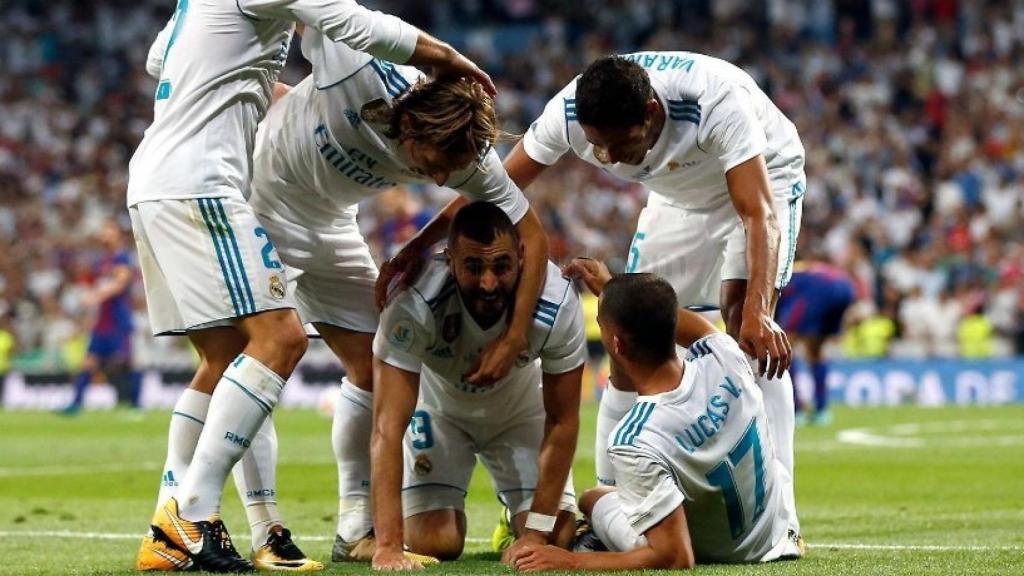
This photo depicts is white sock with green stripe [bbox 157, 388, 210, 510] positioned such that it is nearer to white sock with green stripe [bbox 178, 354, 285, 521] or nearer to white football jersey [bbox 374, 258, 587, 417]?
white sock with green stripe [bbox 178, 354, 285, 521]

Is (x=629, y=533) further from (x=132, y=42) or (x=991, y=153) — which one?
(x=132, y=42)

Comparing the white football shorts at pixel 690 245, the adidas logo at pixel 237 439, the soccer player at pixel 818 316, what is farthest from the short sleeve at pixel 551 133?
the soccer player at pixel 818 316

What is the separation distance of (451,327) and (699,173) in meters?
1.27

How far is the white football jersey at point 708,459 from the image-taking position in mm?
5297

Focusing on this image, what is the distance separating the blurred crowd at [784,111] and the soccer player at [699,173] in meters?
12.6

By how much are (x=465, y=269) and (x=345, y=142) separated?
67 cm

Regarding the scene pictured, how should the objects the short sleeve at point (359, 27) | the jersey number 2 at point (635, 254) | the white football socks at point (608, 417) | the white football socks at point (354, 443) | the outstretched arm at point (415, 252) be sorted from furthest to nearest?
the jersey number 2 at point (635, 254) < the white football socks at point (608, 417) < the white football socks at point (354, 443) < the outstretched arm at point (415, 252) < the short sleeve at point (359, 27)

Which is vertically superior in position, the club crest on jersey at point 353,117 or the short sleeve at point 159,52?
Result: the short sleeve at point 159,52

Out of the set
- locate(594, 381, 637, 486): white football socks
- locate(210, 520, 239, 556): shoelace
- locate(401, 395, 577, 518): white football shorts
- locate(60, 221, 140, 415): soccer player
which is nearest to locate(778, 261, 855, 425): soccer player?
locate(60, 221, 140, 415): soccer player

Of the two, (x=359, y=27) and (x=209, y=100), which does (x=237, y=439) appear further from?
(x=359, y=27)

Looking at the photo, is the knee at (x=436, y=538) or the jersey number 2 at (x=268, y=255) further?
the knee at (x=436, y=538)

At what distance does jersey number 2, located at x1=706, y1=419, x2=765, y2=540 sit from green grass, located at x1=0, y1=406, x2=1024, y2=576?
176mm

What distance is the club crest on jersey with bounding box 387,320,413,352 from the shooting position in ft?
19.5

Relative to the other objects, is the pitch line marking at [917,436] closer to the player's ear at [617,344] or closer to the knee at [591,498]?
the knee at [591,498]
